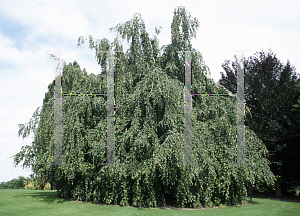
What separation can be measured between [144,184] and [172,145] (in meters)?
1.48

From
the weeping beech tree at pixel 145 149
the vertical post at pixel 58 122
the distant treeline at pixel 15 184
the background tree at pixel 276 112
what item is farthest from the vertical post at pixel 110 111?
the distant treeline at pixel 15 184

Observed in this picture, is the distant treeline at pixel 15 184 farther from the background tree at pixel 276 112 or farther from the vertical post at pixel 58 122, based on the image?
the background tree at pixel 276 112

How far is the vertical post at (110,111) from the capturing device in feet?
23.2

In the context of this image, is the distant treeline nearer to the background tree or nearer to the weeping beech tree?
the weeping beech tree

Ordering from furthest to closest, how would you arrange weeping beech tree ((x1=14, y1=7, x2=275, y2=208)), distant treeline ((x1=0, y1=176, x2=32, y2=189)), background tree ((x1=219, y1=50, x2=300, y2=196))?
distant treeline ((x1=0, y1=176, x2=32, y2=189))
background tree ((x1=219, y1=50, x2=300, y2=196))
weeping beech tree ((x1=14, y1=7, x2=275, y2=208))

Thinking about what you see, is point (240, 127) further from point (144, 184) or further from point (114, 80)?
point (114, 80)

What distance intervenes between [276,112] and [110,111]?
28.4 feet

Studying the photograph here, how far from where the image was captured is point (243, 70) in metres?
14.6

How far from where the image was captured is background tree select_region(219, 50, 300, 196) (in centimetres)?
1152

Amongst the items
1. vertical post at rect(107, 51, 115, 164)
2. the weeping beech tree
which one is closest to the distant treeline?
the weeping beech tree

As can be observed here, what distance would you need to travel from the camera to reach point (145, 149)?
7.27 m

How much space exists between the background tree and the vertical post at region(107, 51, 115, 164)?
7.73 m

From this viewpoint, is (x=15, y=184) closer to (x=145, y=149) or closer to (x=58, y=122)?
(x=58, y=122)

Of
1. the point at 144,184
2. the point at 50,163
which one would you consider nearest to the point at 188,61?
the point at 144,184
